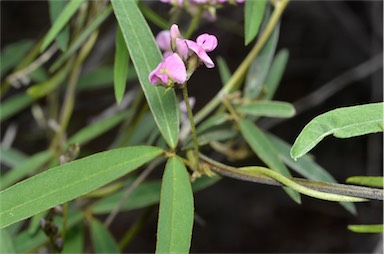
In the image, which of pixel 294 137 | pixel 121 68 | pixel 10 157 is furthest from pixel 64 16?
pixel 294 137

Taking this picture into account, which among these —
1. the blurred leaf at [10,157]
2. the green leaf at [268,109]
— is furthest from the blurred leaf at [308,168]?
the blurred leaf at [10,157]

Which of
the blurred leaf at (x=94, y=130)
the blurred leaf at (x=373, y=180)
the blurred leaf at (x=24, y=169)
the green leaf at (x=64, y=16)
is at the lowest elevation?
the blurred leaf at (x=373, y=180)

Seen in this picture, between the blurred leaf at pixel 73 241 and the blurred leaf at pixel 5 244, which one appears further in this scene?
the blurred leaf at pixel 73 241

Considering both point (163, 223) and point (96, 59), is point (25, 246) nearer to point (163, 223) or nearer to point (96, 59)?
point (163, 223)

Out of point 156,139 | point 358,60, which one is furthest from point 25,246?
point 358,60

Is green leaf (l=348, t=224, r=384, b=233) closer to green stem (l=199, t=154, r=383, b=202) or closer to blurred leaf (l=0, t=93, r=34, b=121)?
green stem (l=199, t=154, r=383, b=202)

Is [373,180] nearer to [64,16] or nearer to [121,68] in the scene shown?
[121,68]

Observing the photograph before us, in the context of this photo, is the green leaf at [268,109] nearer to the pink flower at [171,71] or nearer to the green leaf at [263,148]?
the green leaf at [263,148]
